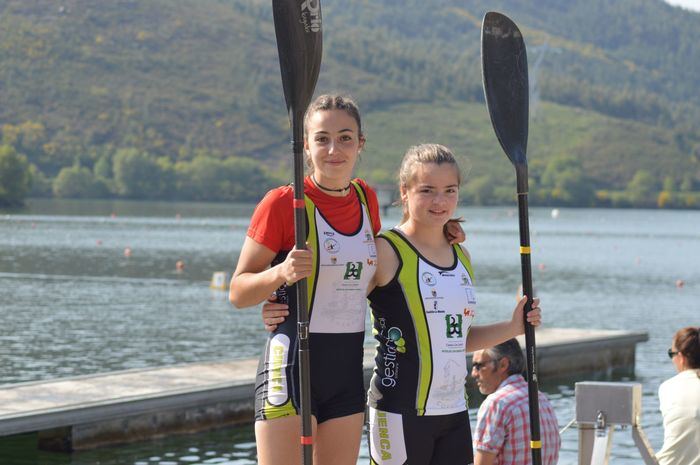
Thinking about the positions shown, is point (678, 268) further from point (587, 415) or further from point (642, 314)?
point (587, 415)

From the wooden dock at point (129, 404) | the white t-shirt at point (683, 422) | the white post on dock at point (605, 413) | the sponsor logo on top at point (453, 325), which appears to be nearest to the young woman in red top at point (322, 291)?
the sponsor logo on top at point (453, 325)

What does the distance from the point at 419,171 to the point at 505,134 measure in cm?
87

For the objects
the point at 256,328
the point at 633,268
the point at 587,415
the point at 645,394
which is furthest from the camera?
the point at 633,268

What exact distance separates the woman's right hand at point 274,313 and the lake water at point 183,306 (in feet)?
23.0

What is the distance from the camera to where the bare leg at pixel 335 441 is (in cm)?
532

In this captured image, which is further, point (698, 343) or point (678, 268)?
point (678, 268)

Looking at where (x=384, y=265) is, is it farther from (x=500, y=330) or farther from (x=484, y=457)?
(x=484, y=457)

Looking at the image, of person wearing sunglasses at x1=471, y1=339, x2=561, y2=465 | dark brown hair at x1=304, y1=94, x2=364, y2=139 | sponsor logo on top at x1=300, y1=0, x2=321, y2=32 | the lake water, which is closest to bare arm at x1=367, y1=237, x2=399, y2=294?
dark brown hair at x1=304, y1=94, x2=364, y2=139

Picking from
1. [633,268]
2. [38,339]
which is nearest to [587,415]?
[38,339]

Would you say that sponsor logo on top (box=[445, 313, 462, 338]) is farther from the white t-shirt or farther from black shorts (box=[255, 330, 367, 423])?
the white t-shirt

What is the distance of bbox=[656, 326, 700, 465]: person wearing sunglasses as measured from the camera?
7.46m

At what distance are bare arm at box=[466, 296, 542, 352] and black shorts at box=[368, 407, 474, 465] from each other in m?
0.41

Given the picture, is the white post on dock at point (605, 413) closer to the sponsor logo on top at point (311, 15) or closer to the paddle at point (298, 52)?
the paddle at point (298, 52)

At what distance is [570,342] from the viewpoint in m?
19.3
